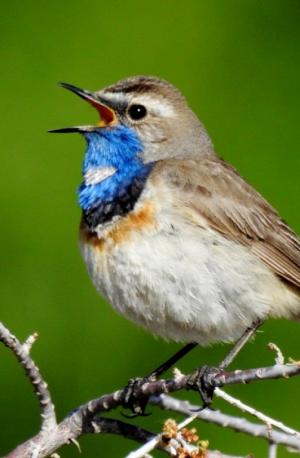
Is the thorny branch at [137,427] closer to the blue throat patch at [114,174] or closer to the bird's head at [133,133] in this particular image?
the blue throat patch at [114,174]

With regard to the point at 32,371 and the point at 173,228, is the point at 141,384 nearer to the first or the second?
the point at 173,228

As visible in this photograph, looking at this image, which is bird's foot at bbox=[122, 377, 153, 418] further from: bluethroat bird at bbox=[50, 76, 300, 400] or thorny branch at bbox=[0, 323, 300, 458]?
bluethroat bird at bbox=[50, 76, 300, 400]

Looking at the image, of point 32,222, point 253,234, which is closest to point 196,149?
point 253,234

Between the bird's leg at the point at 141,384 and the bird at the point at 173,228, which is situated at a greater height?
the bird at the point at 173,228

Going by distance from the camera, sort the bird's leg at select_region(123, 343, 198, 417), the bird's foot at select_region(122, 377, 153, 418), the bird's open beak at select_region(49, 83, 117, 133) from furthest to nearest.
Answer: the bird's open beak at select_region(49, 83, 117, 133)
the bird's leg at select_region(123, 343, 198, 417)
the bird's foot at select_region(122, 377, 153, 418)

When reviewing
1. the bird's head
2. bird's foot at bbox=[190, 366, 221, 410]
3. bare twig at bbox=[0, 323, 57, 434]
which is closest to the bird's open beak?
the bird's head

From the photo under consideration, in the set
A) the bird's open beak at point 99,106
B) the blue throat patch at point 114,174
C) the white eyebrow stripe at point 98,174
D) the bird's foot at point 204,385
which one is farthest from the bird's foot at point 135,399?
the bird's open beak at point 99,106

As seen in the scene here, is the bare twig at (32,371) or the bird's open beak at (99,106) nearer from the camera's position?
the bare twig at (32,371)

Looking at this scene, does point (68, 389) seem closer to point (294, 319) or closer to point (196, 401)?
point (196, 401)
